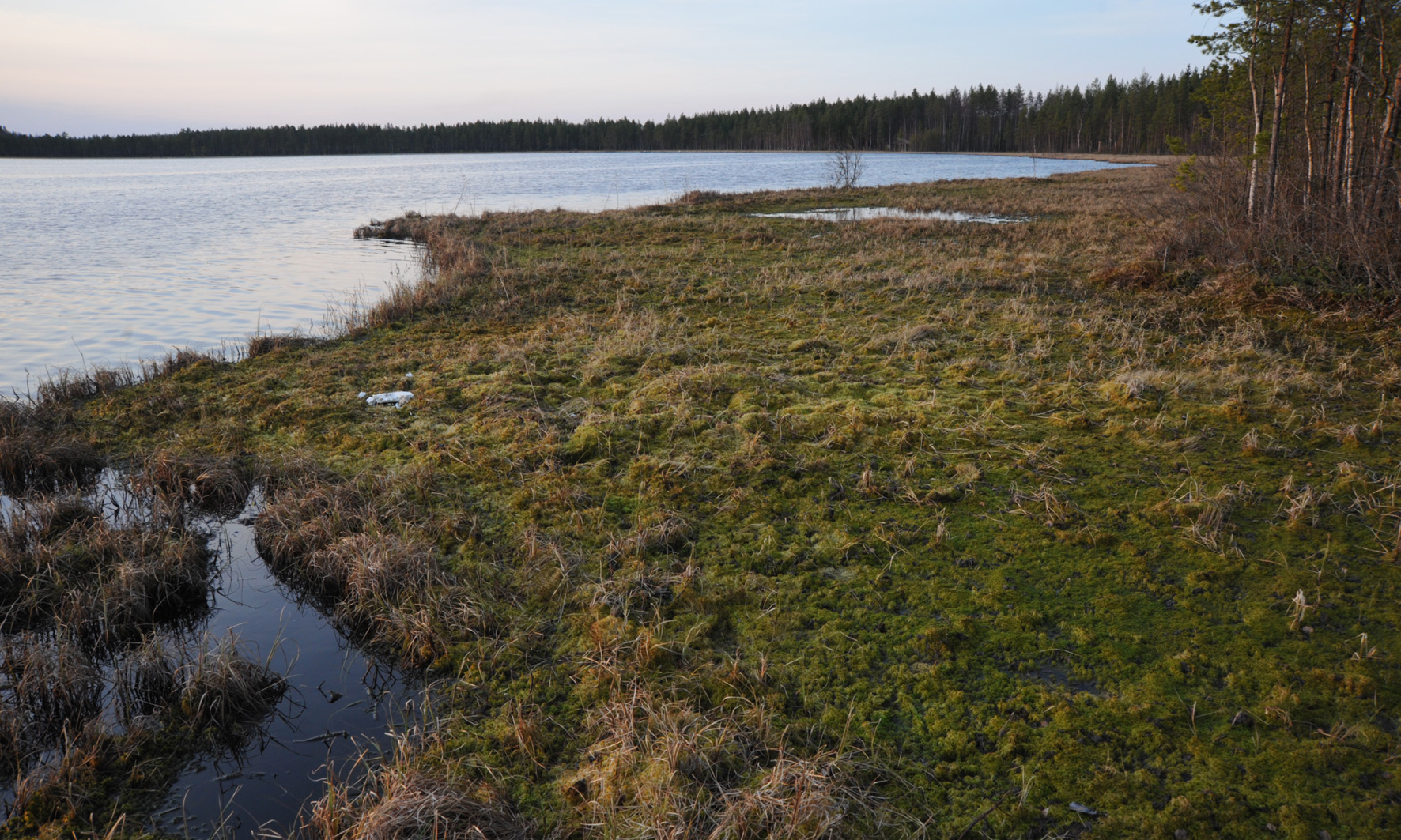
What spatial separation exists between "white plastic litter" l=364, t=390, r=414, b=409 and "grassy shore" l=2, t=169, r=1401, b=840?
0.23 meters

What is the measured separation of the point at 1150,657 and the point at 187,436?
10.1 metres

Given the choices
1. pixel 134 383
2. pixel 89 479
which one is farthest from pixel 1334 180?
pixel 134 383

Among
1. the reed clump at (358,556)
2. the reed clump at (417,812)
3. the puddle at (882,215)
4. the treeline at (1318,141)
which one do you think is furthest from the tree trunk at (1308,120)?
the reed clump at (417,812)

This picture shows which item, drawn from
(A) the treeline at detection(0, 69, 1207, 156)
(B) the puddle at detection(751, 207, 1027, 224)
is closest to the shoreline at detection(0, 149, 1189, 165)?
(A) the treeline at detection(0, 69, 1207, 156)

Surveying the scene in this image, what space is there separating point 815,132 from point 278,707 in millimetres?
135411

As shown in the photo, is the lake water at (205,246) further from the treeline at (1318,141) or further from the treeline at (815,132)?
the treeline at (815,132)

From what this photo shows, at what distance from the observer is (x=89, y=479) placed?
26.0 ft

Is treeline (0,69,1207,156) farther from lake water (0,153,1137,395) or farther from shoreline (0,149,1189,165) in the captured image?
lake water (0,153,1137,395)

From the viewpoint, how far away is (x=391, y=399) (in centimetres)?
974

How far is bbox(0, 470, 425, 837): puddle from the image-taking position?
12.6 ft

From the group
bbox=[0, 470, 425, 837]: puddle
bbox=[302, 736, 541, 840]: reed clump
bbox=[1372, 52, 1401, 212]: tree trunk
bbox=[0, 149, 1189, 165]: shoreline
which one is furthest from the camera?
bbox=[0, 149, 1189, 165]: shoreline

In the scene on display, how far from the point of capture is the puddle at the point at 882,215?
2752 cm

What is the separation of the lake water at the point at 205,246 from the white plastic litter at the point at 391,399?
5.22 metres

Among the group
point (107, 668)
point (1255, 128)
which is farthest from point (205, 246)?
point (1255, 128)
